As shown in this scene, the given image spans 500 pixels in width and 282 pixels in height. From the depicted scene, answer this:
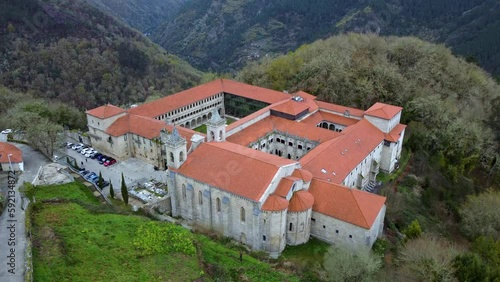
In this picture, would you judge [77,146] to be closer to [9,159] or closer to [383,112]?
[9,159]

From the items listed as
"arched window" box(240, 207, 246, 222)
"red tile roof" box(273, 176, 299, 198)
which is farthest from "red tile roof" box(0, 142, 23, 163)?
"red tile roof" box(273, 176, 299, 198)

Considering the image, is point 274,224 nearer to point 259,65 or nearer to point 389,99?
point 389,99

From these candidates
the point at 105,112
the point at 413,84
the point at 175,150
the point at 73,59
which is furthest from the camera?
the point at 73,59

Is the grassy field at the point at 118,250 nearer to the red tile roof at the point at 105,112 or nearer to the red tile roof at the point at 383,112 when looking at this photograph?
the red tile roof at the point at 105,112

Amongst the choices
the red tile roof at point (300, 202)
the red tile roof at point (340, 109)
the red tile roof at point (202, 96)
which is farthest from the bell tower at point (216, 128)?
the red tile roof at point (340, 109)

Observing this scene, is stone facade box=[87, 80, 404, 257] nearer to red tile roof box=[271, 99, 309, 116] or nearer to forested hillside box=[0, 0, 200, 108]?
red tile roof box=[271, 99, 309, 116]

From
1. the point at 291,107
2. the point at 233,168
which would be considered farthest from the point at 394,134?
the point at 233,168

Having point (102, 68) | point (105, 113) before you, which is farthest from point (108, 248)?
point (102, 68)

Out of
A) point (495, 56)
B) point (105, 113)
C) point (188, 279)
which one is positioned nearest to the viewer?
point (188, 279)
